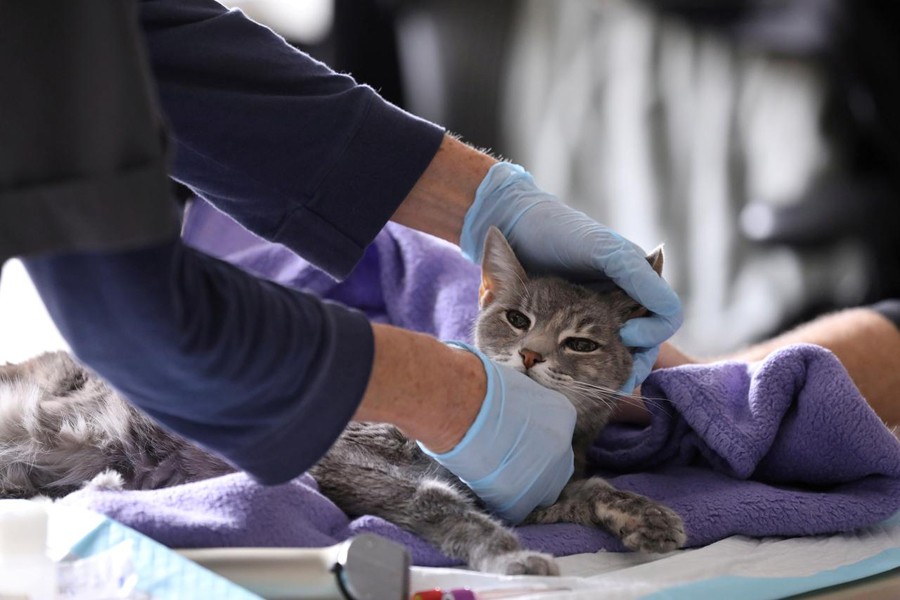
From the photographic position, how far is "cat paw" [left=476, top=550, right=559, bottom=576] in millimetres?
1244

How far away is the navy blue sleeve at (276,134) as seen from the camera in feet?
4.69

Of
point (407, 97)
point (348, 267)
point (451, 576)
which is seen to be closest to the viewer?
point (451, 576)

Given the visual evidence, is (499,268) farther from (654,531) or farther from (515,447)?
(654,531)

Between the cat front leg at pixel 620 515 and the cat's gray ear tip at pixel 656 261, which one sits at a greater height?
the cat's gray ear tip at pixel 656 261

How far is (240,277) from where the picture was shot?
1.04 meters

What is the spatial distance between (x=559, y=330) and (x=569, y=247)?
6.2 inches

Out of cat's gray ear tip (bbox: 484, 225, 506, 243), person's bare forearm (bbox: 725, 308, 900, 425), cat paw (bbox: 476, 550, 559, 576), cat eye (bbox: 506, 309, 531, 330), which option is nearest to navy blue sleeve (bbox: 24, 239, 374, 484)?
cat paw (bbox: 476, 550, 559, 576)

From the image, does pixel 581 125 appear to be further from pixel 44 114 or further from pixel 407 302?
pixel 44 114

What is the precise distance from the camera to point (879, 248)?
3.33 meters

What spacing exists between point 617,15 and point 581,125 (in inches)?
16.2

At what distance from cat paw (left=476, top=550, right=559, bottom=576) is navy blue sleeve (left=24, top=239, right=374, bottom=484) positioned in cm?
33

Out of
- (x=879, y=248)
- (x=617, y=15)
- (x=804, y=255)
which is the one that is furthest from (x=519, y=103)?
(x=879, y=248)

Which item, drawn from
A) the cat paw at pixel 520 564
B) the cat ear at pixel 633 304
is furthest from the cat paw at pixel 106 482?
the cat ear at pixel 633 304

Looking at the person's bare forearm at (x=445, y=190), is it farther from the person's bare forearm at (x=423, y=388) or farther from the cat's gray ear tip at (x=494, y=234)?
the person's bare forearm at (x=423, y=388)
